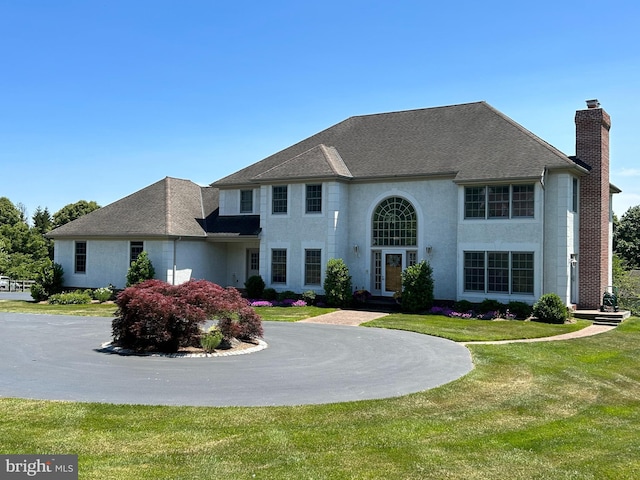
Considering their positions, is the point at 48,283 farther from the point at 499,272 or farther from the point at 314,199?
the point at 499,272

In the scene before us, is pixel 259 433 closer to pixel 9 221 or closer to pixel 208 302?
pixel 208 302

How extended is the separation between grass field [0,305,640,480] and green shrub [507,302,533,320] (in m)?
12.1

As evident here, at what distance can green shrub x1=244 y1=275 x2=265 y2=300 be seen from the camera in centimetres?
3033

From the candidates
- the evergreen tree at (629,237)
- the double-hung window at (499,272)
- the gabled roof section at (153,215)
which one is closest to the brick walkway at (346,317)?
the double-hung window at (499,272)

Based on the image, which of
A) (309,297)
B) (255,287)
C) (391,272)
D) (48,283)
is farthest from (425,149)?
(48,283)

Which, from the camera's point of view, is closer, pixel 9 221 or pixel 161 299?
pixel 161 299

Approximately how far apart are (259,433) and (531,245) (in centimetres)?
1900

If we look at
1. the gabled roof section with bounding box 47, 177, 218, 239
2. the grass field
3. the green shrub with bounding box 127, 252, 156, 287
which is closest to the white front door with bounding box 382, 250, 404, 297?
the gabled roof section with bounding box 47, 177, 218, 239

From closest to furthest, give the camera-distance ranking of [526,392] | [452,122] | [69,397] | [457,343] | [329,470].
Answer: [329,470]
[69,397]
[526,392]
[457,343]
[452,122]

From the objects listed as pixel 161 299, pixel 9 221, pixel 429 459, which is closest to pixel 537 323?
pixel 161 299

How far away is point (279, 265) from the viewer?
30.7 metres

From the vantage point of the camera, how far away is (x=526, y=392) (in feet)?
38.7
